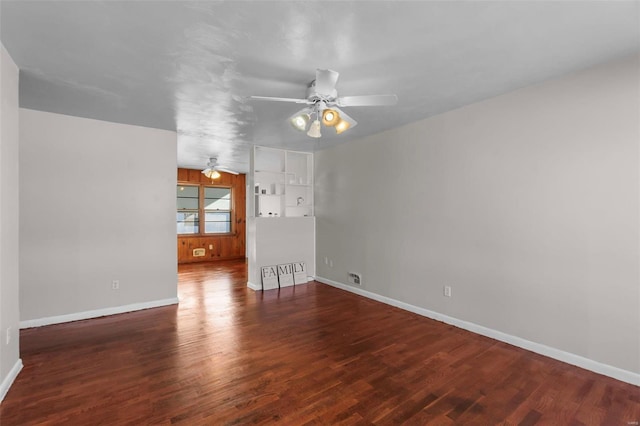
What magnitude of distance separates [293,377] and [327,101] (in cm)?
244

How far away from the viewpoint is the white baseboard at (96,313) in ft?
11.8

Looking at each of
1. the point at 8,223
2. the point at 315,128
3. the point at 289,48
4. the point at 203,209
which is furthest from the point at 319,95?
the point at 203,209

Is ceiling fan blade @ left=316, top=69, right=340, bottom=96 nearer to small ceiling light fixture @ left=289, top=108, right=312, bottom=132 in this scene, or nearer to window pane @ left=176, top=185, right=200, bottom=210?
small ceiling light fixture @ left=289, top=108, right=312, bottom=132

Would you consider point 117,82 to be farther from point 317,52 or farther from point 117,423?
point 117,423

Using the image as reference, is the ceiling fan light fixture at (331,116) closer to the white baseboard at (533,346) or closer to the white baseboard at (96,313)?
the white baseboard at (533,346)

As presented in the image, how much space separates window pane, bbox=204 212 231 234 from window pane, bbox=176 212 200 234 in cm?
27

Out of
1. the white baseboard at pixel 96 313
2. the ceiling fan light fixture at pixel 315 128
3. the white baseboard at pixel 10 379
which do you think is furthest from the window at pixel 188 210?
the ceiling fan light fixture at pixel 315 128

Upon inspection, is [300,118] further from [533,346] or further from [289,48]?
[533,346]

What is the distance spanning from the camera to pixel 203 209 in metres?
8.52

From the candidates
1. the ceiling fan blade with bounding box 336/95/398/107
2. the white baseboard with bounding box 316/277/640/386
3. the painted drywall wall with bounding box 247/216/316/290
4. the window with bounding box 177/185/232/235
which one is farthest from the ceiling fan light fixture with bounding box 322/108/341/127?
the window with bounding box 177/185/232/235

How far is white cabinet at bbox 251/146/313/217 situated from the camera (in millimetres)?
5688

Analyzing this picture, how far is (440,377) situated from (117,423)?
240 cm

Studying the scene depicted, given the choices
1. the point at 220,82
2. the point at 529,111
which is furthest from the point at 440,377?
the point at 220,82

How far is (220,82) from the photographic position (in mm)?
2832
